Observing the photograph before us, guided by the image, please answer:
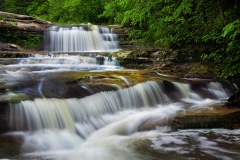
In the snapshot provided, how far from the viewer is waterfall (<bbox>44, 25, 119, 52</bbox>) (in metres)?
13.8

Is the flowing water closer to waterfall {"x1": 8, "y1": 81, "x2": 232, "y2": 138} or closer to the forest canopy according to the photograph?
waterfall {"x1": 8, "y1": 81, "x2": 232, "y2": 138}

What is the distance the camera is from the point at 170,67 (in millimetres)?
10352

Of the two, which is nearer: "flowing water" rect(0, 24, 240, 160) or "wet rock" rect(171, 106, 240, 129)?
"flowing water" rect(0, 24, 240, 160)

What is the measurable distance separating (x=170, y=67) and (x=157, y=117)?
427cm

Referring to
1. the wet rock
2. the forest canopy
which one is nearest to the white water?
the wet rock

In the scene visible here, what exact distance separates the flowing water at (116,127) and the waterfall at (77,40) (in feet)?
18.7

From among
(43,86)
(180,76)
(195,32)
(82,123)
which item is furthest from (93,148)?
(195,32)

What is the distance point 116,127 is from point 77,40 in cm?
886

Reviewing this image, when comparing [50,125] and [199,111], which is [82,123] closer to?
[50,125]

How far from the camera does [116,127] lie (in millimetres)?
6047

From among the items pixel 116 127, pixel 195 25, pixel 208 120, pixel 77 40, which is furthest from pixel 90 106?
pixel 77 40

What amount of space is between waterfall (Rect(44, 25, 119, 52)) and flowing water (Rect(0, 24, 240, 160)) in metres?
5.70

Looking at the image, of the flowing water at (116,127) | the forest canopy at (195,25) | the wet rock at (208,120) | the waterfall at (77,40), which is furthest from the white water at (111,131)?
the waterfall at (77,40)

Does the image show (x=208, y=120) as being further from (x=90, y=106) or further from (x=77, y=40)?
(x=77, y=40)
